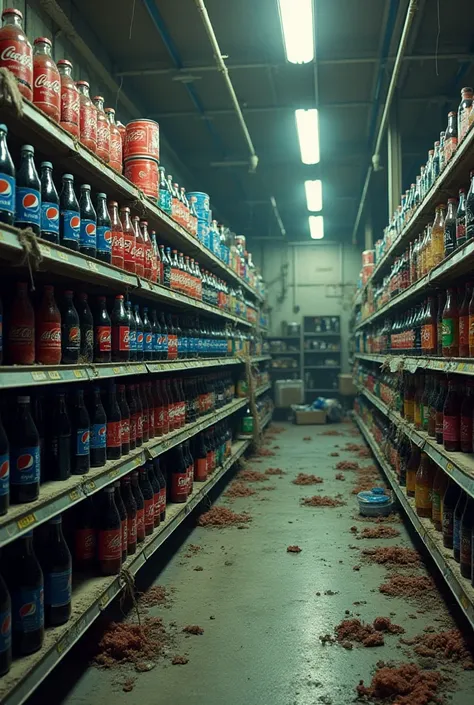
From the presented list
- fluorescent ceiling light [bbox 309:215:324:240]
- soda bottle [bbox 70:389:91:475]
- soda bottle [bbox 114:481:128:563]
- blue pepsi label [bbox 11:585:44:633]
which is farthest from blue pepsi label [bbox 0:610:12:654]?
fluorescent ceiling light [bbox 309:215:324:240]

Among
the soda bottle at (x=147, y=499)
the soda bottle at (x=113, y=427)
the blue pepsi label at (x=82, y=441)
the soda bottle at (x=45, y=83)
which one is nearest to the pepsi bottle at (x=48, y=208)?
the soda bottle at (x=45, y=83)

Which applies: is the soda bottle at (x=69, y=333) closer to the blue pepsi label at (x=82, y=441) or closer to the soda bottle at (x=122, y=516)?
the blue pepsi label at (x=82, y=441)

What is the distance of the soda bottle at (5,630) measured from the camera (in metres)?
1.86

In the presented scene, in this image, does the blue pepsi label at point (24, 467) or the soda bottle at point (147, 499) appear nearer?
the blue pepsi label at point (24, 467)

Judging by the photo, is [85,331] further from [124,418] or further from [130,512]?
[130,512]

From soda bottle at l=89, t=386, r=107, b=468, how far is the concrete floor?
2.84 ft

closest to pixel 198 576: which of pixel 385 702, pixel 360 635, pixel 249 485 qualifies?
pixel 360 635

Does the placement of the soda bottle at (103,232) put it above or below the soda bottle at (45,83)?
below

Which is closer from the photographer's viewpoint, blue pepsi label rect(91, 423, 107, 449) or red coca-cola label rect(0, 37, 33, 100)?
red coca-cola label rect(0, 37, 33, 100)

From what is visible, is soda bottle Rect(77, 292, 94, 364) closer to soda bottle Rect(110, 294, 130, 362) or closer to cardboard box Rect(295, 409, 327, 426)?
soda bottle Rect(110, 294, 130, 362)

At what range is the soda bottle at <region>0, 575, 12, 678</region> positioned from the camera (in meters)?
1.86

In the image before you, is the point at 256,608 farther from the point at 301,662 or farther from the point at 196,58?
the point at 196,58

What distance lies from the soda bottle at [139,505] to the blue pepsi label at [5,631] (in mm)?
1370

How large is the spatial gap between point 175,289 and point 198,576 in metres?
1.96
